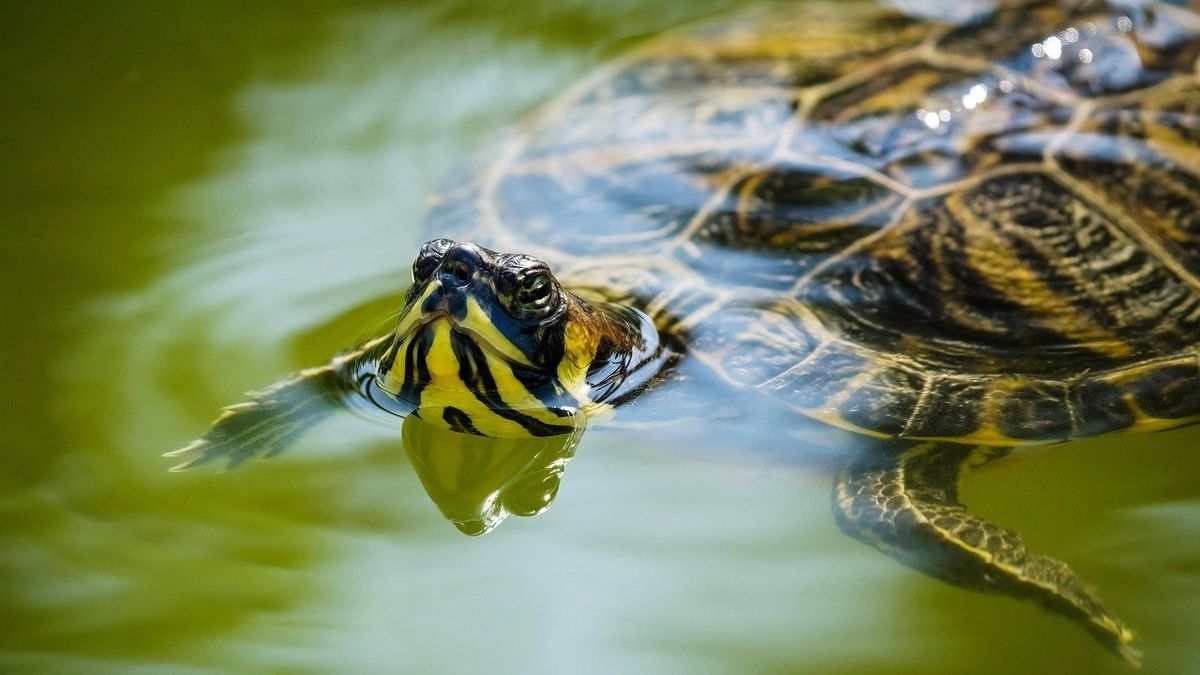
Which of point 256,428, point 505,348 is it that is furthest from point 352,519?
point 505,348

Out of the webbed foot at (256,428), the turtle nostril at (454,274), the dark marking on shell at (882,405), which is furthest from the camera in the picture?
the webbed foot at (256,428)

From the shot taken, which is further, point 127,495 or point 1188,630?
point 127,495

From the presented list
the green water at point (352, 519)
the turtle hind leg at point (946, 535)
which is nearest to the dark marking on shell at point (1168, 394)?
the green water at point (352, 519)

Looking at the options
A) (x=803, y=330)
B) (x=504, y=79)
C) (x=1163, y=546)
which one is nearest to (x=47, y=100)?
(x=504, y=79)

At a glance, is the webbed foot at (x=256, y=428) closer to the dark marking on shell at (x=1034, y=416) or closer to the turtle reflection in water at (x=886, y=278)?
the turtle reflection in water at (x=886, y=278)

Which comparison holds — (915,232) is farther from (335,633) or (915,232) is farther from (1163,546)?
(335,633)

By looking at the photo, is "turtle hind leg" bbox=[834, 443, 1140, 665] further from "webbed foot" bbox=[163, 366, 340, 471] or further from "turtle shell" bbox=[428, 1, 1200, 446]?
"webbed foot" bbox=[163, 366, 340, 471]
